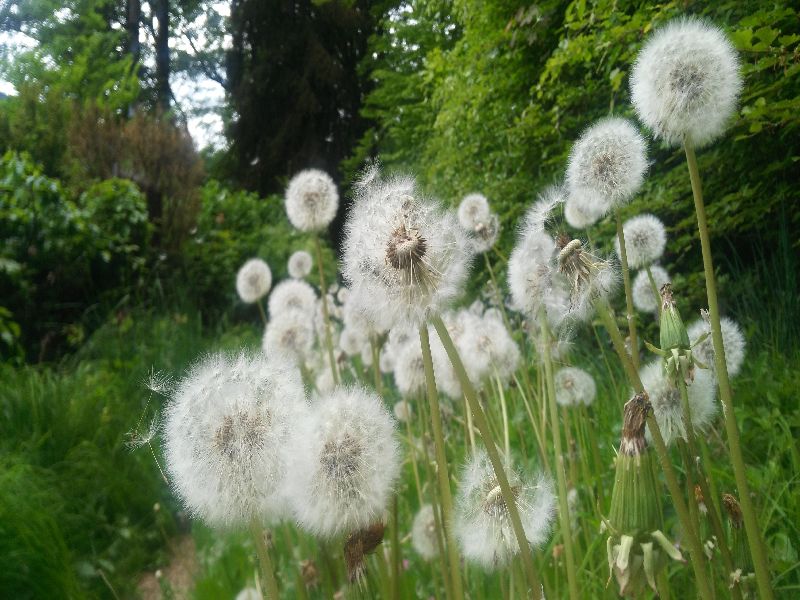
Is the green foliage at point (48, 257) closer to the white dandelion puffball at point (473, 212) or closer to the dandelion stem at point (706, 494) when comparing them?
the white dandelion puffball at point (473, 212)

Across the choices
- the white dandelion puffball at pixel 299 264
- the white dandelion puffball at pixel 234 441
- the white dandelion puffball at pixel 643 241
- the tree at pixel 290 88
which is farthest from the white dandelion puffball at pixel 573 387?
the tree at pixel 290 88

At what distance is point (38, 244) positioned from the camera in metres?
4.98

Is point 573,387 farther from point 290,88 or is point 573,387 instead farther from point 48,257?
point 290,88

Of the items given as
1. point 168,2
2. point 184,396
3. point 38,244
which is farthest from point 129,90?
point 184,396

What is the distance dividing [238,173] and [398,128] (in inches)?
178

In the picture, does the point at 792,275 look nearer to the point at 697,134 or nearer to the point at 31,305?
the point at 697,134

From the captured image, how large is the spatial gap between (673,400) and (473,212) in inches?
44.4

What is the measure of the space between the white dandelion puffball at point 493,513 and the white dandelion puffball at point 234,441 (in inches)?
12.3

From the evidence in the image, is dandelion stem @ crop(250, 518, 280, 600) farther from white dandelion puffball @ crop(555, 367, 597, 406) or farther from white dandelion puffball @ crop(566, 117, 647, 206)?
white dandelion puffball @ crop(555, 367, 597, 406)

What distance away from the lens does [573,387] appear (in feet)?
6.07

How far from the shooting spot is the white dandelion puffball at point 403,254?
2.81 feet

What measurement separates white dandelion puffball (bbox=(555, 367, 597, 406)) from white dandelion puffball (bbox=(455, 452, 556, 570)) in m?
0.66

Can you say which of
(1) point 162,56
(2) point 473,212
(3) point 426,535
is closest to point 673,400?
(3) point 426,535

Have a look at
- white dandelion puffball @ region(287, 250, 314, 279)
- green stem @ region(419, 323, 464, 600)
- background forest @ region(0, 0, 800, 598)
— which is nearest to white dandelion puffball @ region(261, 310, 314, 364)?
background forest @ region(0, 0, 800, 598)
